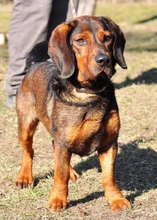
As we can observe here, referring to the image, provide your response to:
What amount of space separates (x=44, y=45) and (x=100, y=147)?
5.30ft

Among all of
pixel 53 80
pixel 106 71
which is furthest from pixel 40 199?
pixel 106 71

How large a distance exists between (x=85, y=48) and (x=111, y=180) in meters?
1.17

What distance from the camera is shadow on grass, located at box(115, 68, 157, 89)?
365 inches

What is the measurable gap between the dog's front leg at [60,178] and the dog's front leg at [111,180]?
0.33 meters

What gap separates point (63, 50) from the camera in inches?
166

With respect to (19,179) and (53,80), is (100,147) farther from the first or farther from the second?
(19,179)

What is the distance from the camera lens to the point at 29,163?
524 centimetres

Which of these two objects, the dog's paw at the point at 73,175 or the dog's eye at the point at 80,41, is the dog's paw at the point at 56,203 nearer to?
the dog's paw at the point at 73,175

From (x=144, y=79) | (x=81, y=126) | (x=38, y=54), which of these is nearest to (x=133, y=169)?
(x=81, y=126)

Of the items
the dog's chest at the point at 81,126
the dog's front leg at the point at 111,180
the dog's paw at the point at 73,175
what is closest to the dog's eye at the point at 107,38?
the dog's chest at the point at 81,126

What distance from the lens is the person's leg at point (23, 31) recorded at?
766cm

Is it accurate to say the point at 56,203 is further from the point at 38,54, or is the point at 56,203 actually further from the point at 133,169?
the point at 38,54

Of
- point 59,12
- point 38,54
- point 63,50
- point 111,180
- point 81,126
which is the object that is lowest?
point 59,12

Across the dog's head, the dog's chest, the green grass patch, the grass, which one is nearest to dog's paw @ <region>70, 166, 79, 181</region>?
the grass
